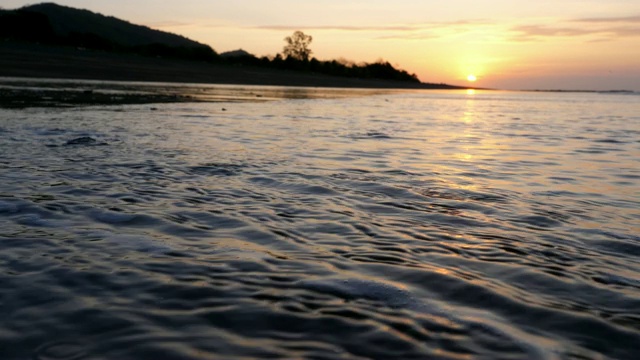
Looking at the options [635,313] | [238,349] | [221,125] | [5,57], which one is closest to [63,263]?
[238,349]

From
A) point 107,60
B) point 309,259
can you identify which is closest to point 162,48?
point 107,60

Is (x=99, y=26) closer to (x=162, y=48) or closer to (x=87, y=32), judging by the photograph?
(x=87, y=32)

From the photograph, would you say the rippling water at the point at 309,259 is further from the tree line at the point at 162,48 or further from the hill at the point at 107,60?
the tree line at the point at 162,48

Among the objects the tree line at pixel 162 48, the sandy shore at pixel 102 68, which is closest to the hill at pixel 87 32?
the tree line at pixel 162 48

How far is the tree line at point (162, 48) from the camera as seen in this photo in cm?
6594

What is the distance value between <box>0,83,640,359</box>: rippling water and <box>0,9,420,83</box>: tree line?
5858cm

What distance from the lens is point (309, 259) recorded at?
4.27 meters

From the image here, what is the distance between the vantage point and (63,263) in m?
3.95

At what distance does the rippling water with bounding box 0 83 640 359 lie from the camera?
2977 millimetres

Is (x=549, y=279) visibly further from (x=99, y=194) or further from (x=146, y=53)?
(x=146, y=53)

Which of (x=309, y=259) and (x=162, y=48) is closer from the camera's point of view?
(x=309, y=259)

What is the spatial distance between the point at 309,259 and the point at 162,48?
80963 mm

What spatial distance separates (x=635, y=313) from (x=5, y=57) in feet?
164

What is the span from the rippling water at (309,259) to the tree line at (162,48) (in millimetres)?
58584
